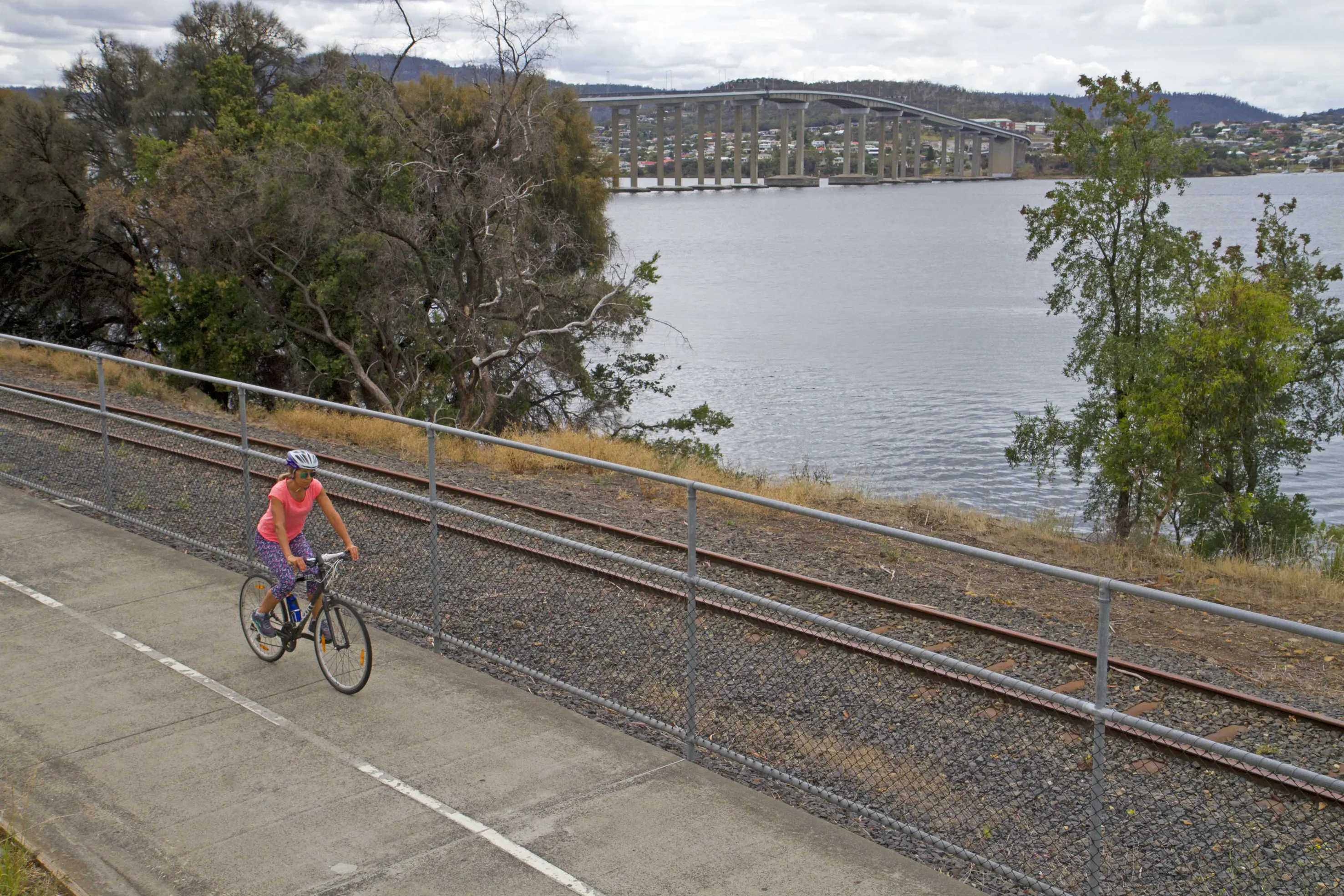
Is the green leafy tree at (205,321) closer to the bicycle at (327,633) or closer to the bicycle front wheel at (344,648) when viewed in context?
the bicycle at (327,633)

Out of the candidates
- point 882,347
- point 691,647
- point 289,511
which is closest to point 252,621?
point 289,511

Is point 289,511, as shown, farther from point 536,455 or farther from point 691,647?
point 536,455

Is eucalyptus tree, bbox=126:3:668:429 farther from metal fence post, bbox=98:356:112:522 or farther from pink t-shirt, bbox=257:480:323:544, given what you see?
pink t-shirt, bbox=257:480:323:544

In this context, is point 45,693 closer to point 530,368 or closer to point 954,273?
point 530,368

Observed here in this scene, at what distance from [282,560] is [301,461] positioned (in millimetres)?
811

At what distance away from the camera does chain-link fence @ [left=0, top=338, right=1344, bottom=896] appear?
19.9ft

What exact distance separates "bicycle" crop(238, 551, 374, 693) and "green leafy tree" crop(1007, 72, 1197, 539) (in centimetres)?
2270

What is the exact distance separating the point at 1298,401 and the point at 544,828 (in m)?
28.4

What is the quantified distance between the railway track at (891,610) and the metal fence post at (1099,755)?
349mm

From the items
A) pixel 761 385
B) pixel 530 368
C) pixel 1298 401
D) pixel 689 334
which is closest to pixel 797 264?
pixel 689 334

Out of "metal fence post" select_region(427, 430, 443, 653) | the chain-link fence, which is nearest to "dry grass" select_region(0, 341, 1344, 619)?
the chain-link fence

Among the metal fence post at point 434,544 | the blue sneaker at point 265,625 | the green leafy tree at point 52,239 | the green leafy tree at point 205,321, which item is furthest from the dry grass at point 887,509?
the green leafy tree at point 52,239

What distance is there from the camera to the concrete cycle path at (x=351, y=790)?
221 inches

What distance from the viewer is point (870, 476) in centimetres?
3616
